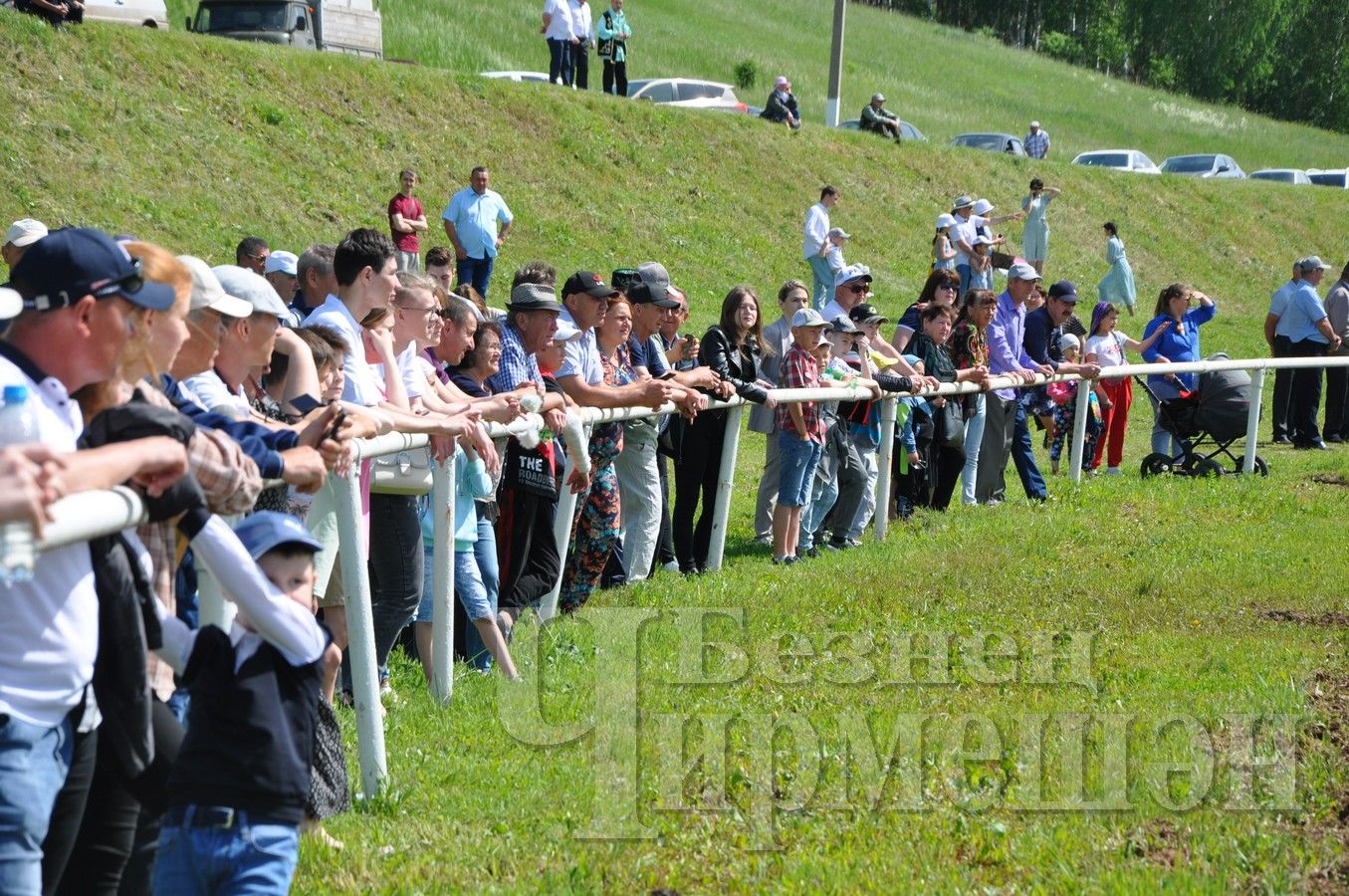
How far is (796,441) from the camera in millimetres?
11023

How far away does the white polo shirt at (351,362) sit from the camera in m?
6.65

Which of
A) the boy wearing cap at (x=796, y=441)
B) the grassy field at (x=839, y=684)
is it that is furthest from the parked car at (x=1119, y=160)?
the boy wearing cap at (x=796, y=441)

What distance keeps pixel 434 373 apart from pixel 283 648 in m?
4.14

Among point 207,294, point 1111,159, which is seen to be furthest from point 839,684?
point 1111,159

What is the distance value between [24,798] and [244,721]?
610 millimetres

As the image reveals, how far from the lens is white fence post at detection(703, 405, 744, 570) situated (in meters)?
10.6

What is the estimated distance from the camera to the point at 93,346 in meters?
3.65

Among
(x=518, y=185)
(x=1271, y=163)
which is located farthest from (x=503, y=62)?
(x=1271, y=163)

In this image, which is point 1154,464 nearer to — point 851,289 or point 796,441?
point 851,289

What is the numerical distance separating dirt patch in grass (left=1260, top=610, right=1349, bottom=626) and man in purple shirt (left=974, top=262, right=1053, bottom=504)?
4.55 meters

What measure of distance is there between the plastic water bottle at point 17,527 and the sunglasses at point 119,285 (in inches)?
11.9

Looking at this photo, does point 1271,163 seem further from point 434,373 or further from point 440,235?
point 434,373

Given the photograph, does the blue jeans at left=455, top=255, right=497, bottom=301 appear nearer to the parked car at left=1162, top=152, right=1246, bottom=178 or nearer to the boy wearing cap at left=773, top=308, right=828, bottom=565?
the boy wearing cap at left=773, top=308, right=828, bottom=565

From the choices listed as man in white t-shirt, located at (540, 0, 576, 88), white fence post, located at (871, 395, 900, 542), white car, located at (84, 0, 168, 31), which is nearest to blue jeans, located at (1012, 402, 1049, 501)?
white fence post, located at (871, 395, 900, 542)
